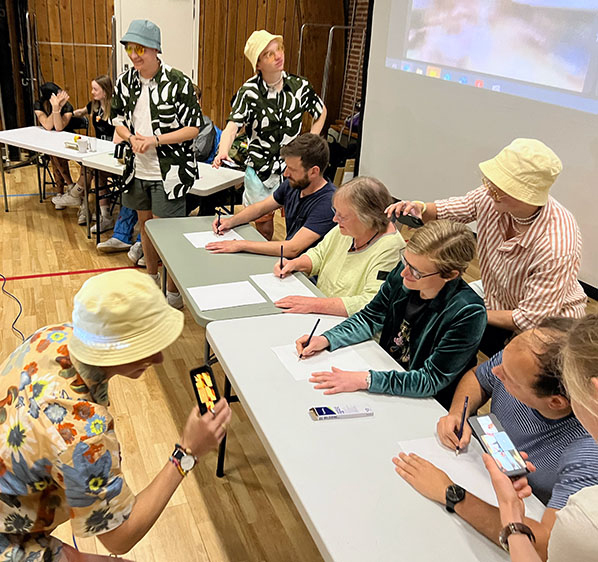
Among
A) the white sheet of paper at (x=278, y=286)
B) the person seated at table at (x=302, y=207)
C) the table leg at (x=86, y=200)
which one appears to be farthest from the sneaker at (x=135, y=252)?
the white sheet of paper at (x=278, y=286)

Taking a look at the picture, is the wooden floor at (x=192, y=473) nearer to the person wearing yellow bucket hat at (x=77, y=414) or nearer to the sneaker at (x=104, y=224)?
the sneaker at (x=104, y=224)

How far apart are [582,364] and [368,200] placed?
1317 millimetres

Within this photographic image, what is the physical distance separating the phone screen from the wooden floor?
0.94m

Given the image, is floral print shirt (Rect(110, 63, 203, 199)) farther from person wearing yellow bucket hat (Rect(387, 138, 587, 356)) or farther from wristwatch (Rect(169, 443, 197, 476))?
wristwatch (Rect(169, 443, 197, 476))

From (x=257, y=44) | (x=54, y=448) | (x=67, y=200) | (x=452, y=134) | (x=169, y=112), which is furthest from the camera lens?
(x=67, y=200)

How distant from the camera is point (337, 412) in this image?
1.50 m

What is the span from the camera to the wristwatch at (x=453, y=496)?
4.00ft

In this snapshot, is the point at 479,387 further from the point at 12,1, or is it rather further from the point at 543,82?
the point at 12,1

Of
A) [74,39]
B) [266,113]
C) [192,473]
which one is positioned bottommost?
[192,473]

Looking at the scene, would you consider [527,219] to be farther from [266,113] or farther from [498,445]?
[266,113]

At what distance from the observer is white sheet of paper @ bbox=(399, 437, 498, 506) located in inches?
51.5

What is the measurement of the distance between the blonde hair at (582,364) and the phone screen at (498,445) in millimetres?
426

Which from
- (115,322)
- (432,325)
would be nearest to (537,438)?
(432,325)

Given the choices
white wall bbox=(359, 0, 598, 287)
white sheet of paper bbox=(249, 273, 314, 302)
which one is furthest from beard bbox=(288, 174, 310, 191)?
white wall bbox=(359, 0, 598, 287)
